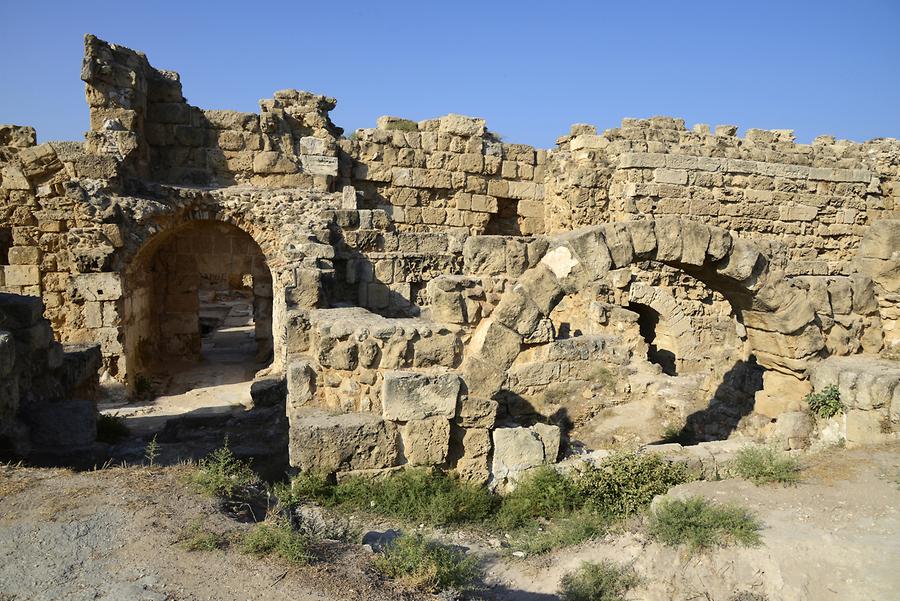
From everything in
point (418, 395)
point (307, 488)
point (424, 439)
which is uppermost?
point (418, 395)

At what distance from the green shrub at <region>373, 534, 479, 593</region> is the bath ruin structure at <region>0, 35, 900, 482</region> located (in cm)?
133

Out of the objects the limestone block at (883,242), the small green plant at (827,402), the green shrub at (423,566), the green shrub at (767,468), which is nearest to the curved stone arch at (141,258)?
the green shrub at (423,566)

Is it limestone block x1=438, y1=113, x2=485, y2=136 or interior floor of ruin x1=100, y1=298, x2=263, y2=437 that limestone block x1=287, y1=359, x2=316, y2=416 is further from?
limestone block x1=438, y1=113, x2=485, y2=136

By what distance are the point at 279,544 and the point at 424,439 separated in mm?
1898

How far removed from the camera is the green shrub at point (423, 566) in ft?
10.1

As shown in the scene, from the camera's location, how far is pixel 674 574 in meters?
3.74

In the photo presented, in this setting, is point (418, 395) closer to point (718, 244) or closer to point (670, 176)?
point (718, 244)

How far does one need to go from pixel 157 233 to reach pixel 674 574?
28.9 ft

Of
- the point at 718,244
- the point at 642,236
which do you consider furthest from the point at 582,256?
the point at 718,244

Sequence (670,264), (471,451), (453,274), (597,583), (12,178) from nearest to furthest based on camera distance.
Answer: (597,583)
(471,451)
(670,264)
(453,274)
(12,178)

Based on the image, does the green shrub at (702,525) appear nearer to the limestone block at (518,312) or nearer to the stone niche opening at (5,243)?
the limestone block at (518,312)

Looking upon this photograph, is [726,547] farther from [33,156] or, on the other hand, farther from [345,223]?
[33,156]

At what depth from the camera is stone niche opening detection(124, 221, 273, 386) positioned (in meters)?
10.8

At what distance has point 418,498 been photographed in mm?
4590
